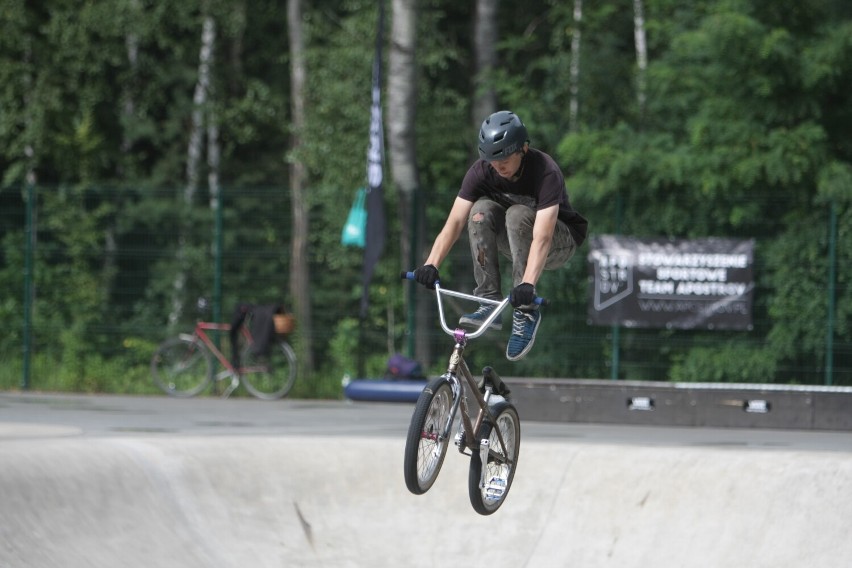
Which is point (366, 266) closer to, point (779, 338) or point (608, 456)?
point (779, 338)

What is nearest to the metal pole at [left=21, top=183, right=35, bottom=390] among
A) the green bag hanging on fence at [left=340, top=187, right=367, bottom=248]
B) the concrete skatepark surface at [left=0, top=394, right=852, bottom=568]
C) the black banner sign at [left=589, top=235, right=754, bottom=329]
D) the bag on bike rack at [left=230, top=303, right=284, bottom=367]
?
the bag on bike rack at [left=230, top=303, right=284, bottom=367]

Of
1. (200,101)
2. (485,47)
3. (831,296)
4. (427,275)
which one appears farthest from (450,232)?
(200,101)

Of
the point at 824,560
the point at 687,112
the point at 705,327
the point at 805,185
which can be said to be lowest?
the point at 824,560

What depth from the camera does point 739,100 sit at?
1644 centimetres

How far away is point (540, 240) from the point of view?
6703 millimetres

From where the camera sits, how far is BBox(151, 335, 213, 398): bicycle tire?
629 inches

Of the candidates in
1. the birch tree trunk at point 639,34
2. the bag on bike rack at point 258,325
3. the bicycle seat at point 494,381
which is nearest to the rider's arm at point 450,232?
the bicycle seat at point 494,381

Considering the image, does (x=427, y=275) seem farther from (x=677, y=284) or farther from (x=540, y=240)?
(x=677, y=284)

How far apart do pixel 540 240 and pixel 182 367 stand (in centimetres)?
1018

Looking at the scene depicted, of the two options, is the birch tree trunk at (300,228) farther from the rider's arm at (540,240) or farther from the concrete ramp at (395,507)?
the rider's arm at (540,240)

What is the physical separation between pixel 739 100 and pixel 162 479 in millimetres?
10470

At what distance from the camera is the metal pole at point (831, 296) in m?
14.4

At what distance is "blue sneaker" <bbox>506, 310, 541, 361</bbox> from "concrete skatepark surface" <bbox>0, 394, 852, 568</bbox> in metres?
Answer: 1.73

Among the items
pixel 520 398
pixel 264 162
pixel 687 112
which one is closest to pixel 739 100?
pixel 687 112
